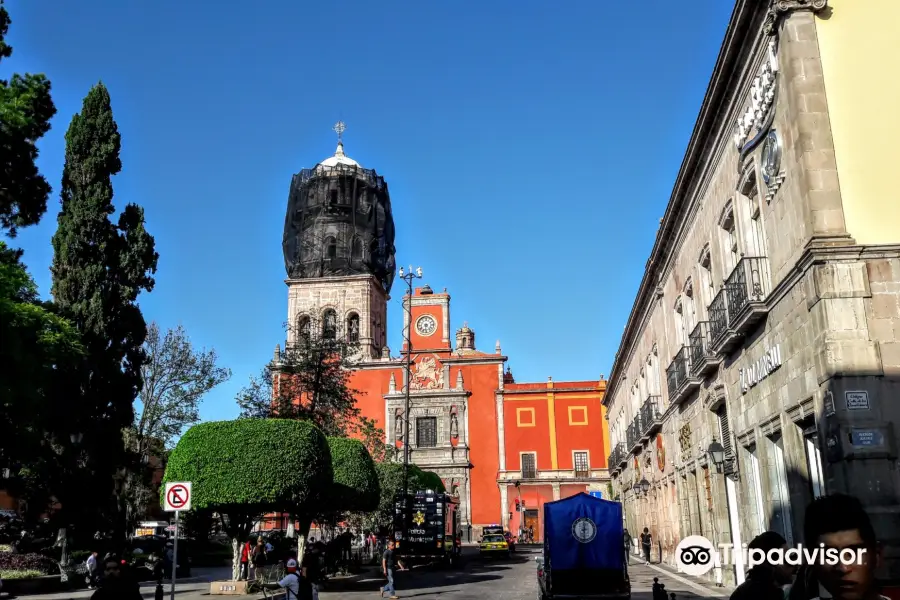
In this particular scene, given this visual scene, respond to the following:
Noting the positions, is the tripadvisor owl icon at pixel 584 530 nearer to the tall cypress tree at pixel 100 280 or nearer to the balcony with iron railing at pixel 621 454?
the tall cypress tree at pixel 100 280

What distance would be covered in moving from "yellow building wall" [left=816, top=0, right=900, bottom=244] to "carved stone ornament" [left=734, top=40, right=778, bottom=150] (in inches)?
36.5

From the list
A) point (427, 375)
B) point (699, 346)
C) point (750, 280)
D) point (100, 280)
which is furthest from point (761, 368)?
point (427, 375)

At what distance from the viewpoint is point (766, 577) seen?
4367mm

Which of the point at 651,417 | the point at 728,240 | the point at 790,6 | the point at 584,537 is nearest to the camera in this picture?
the point at 790,6

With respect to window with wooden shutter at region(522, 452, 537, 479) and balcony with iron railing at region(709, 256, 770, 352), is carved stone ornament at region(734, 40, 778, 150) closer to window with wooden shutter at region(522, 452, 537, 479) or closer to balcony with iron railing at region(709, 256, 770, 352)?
balcony with iron railing at region(709, 256, 770, 352)

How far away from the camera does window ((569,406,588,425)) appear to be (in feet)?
186

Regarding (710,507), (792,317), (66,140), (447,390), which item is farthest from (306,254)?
(792,317)

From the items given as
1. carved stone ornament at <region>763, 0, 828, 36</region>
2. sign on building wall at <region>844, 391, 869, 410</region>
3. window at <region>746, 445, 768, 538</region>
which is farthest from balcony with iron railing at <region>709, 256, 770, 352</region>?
carved stone ornament at <region>763, 0, 828, 36</region>

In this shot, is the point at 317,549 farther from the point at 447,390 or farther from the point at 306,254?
the point at 306,254

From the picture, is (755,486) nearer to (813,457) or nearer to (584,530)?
(813,457)

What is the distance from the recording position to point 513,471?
5553 centimetres

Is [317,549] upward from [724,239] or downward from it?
downward

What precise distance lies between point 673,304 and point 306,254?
154 feet

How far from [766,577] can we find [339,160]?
237 feet
